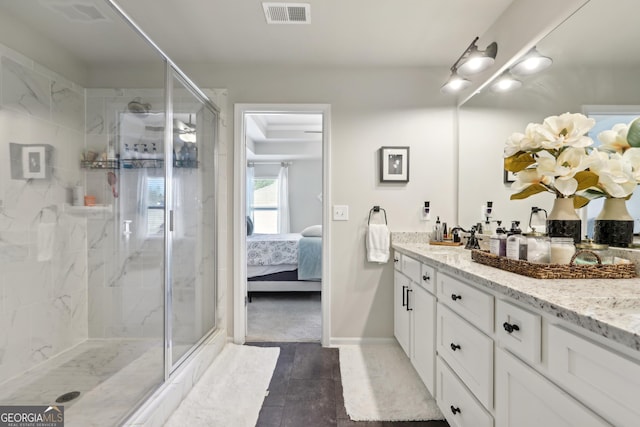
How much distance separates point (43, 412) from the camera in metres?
1.45

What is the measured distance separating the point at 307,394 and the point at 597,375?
1539 millimetres

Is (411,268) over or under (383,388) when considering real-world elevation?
over

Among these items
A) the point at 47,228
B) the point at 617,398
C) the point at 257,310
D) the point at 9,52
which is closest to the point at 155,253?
the point at 47,228

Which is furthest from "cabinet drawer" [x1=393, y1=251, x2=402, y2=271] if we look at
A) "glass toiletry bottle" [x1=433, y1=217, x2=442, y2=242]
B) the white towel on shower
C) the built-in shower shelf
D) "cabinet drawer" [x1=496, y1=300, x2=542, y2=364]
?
the white towel on shower

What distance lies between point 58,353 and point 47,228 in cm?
79

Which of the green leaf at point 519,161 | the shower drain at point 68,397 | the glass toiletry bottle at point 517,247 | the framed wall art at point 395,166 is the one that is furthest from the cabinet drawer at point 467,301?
the shower drain at point 68,397

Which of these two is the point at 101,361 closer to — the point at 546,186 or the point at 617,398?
the point at 617,398

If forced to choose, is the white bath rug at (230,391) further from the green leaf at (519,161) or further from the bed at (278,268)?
the green leaf at (519,161)

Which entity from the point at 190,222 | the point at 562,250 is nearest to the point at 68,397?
the point at 190,222

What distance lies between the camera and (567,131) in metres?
1.17

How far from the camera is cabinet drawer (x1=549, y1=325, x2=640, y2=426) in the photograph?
571 mm

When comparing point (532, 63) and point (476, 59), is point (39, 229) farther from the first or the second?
point (532, 63)

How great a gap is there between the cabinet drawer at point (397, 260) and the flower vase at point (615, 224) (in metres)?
1.20

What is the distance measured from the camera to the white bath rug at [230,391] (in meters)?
1.57
